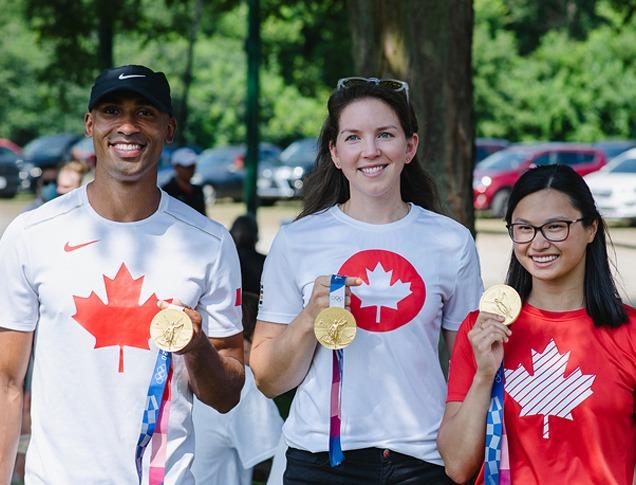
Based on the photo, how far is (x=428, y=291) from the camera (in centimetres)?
361

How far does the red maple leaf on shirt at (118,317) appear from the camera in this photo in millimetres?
3432

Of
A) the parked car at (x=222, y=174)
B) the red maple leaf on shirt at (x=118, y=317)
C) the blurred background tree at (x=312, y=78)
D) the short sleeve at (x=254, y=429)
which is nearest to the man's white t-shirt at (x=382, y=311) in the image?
the red maple leaf on shirt at (x=118, y=317)

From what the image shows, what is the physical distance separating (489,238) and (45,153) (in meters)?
18.0

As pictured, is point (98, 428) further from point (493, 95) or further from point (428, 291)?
point (493, 95)

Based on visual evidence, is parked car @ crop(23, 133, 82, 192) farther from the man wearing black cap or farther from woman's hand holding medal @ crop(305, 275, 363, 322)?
woman's hand holding medal @ crop(305, 275, 363, 322)

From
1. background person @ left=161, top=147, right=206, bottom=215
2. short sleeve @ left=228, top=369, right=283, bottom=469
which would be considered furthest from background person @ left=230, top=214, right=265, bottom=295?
short sleeve @ left=228, top=369, right=283, bottom=469

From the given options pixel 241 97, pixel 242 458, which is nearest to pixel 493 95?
pixel 241 97

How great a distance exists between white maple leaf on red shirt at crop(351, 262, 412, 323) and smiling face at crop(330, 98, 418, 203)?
0.30 metres

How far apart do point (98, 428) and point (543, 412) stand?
1.30 meters

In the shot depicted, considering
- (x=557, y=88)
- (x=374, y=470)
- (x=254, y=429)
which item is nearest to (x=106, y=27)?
(x=254, y=429)

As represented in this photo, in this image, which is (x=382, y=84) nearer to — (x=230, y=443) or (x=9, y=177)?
(x=230, y=443)

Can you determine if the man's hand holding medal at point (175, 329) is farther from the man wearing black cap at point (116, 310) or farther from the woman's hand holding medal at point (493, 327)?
the woman's hand holding medal at point (493, 327)

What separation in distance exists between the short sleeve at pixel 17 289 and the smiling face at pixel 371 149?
1.04m

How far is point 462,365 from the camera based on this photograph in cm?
338
